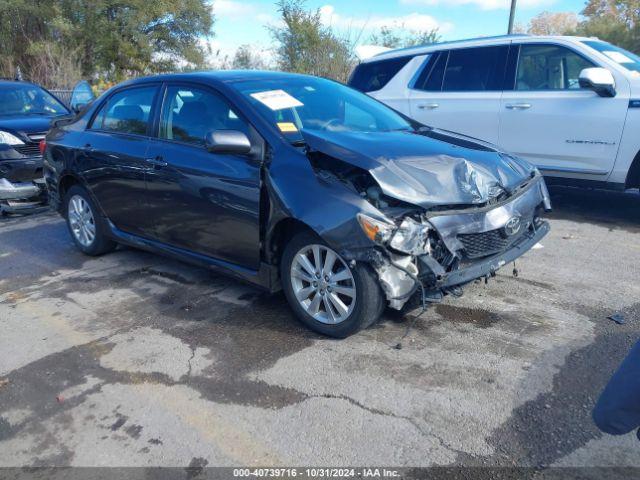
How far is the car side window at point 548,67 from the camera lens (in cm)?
630

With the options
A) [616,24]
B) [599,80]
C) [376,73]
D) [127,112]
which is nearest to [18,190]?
[127,112]

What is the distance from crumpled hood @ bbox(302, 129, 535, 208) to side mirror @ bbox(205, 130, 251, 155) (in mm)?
415

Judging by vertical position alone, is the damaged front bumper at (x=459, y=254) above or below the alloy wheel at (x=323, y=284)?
above

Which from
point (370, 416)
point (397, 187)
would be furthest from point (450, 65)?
point (370, 416)

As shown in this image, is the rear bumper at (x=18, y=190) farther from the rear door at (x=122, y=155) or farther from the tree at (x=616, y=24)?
the tree at (x=616, y=24)

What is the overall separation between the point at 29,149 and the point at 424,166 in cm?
620

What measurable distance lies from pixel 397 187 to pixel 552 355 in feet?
4.55

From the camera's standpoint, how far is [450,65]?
7.16 meters

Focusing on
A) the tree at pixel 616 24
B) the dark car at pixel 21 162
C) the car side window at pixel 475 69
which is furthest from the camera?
the tree at pixel 616 24

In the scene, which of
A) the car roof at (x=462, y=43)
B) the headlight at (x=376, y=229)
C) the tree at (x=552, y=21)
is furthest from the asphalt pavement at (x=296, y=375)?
the tree at (x=552, y=21)

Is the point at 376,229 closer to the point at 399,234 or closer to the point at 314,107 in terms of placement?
the point at 399,234

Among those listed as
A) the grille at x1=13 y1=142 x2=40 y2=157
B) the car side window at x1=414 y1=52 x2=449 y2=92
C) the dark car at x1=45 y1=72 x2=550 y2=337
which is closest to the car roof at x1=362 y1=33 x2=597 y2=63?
the car side window at x1=414 y1=52 x2=449 y2=92

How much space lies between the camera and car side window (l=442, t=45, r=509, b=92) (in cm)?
677

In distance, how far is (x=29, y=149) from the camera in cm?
760
